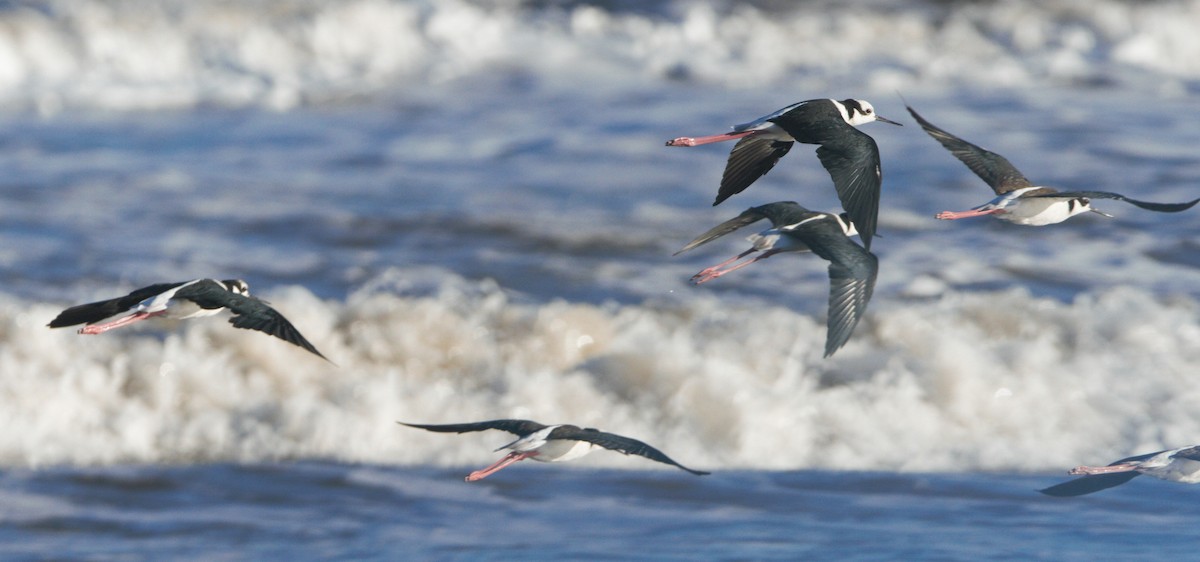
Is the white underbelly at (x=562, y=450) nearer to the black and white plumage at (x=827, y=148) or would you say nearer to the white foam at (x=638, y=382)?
the black and white plumage at (x=827, y=148)

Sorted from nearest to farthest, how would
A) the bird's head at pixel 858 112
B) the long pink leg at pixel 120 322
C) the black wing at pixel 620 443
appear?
the black wing at pixel 620 443, the long pink leg at pixel 120 322, the bird's head at pixel 858 112

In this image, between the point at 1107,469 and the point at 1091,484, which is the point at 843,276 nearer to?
the point at 1107,469

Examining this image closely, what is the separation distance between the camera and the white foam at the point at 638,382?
7254mm

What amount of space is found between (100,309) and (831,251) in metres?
2.35

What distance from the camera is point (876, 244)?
403 inches

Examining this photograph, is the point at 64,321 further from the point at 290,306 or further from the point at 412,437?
the point at 290,306

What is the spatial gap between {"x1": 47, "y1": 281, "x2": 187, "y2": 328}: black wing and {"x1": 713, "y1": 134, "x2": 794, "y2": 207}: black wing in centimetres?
195

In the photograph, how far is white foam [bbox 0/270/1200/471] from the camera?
7.25 metres

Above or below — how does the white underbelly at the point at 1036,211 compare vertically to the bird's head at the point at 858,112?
below

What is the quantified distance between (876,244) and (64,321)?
22.1ft

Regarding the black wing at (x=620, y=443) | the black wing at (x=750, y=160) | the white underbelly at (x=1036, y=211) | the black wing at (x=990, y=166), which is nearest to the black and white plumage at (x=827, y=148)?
the black wing at (x=750, y=160)

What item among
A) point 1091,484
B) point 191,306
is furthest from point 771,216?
point 191,306

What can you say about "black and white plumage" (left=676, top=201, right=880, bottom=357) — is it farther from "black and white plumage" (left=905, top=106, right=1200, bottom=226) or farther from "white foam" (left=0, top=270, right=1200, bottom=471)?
"white foam" (left=0, top=270, right=1200, bottom=471)

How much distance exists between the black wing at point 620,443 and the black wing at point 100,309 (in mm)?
1442
